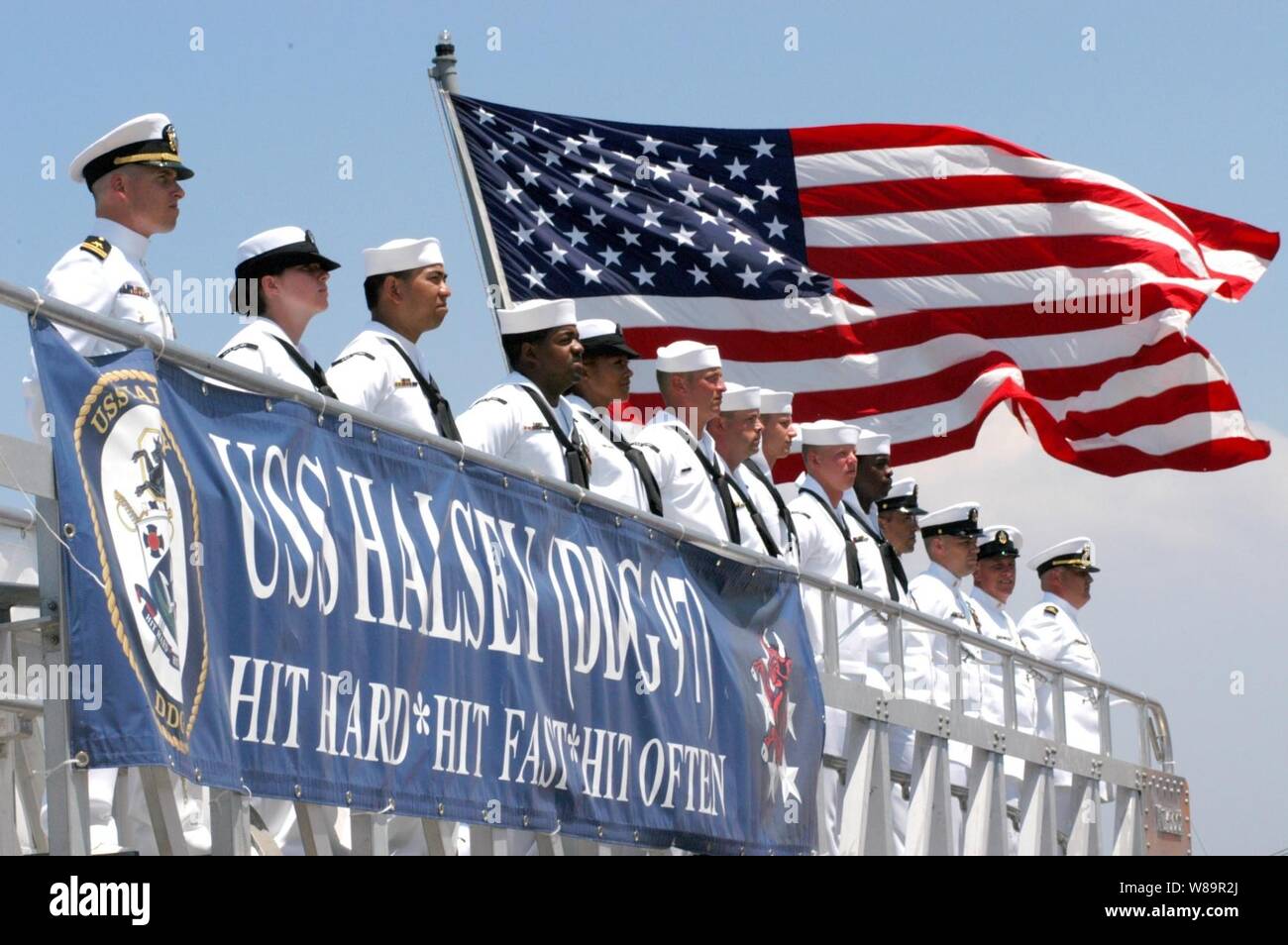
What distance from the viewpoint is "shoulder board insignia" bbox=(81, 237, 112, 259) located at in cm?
614

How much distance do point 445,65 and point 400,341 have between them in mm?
5471

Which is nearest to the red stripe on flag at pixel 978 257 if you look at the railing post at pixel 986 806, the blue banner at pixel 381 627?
the railing post at pixel 986 806

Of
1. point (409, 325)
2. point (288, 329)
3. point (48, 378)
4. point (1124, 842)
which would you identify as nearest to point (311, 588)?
point (48, 378)

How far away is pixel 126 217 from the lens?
640cm

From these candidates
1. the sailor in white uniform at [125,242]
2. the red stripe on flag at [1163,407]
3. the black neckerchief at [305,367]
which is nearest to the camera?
the sailor in white uniform at [125,242]

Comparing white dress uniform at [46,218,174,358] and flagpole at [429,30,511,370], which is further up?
flagpole at [429,30,511,370]

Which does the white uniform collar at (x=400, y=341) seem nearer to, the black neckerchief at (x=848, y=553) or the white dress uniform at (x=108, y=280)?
the white dress uniform at (x=108, y=280)

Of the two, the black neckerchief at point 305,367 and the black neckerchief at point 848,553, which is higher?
the black neckerchief at point 848,553

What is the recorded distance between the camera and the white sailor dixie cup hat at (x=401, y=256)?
7320 millimetres

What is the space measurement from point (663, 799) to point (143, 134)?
266 centimetres

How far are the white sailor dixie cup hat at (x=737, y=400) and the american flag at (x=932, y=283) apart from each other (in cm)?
293

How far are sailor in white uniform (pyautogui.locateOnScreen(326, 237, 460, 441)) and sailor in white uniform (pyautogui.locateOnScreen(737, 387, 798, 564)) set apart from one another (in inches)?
107

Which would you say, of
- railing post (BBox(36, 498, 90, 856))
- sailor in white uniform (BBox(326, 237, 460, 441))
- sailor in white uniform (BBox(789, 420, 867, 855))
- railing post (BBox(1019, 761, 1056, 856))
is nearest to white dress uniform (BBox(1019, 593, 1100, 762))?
railing post (BBox(1019, 761, 1056, 856))

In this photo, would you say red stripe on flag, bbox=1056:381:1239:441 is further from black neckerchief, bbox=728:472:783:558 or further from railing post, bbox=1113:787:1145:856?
black neckerchief, bbox=728:472:783:558
